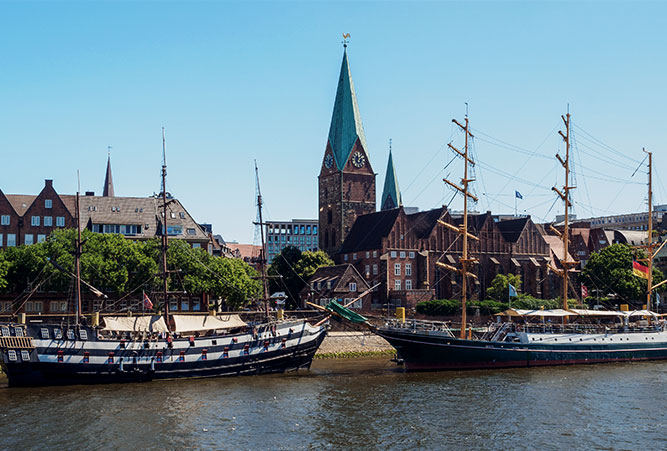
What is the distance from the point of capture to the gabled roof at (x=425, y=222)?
125688mm

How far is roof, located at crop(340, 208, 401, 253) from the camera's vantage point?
403 feet

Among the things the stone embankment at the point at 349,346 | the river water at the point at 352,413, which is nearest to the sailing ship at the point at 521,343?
the river water at the point at 352,413

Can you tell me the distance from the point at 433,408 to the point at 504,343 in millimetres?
21471

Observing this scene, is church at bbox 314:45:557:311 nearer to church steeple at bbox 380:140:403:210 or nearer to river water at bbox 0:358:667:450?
church steeple at bbox 380:140:403:210

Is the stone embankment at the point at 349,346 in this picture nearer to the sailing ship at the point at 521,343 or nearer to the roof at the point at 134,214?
the sailing ship at the point at 521,343

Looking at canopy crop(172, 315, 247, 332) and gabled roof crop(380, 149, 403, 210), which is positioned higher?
gabled roof crop(380, 149, 403, 210)

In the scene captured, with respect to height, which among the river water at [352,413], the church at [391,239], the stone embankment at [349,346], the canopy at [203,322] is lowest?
the river water at [352,413]

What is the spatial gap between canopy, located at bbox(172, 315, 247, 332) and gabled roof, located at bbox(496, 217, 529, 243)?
257 ft

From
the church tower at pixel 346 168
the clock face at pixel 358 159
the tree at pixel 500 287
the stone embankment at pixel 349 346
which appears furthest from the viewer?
the clock face at pixel 358 159

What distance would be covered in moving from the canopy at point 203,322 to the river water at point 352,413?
496cm

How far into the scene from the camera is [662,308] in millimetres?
116312

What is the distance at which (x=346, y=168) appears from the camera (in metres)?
143

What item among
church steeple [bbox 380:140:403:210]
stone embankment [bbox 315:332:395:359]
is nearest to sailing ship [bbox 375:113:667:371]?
stone embankment [bbox 315:332:395:359]

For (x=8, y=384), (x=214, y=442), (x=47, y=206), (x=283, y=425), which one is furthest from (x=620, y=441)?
(x=47, y=206)
